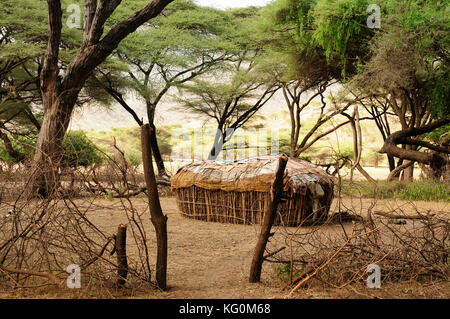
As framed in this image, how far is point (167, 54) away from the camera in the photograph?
653 inches

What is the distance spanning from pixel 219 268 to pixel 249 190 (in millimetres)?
2244

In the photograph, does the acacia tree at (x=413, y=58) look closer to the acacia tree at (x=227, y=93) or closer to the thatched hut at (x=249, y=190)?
the thatched hut at (x=249, y=190)

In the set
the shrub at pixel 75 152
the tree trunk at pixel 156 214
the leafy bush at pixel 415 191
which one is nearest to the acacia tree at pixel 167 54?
the leafy bush at pixel 415 191

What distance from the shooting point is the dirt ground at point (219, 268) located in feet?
10.4

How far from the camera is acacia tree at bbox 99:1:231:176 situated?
643 inches

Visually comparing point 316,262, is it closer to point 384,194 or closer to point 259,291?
point 259,291

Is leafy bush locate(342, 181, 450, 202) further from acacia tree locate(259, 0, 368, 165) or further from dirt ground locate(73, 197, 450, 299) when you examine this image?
dirt ground locate(73, 197, 450, 299)

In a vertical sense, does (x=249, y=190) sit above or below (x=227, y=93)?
below

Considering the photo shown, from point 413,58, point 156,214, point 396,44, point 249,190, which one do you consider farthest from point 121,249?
point 413,58

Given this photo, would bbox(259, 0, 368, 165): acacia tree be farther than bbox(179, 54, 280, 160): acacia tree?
No

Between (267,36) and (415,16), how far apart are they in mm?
5277

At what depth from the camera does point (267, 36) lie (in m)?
14.3

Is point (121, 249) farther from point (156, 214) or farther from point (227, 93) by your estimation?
point (227, 93)

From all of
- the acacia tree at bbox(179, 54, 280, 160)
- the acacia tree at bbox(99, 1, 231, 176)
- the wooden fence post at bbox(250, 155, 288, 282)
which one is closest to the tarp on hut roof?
the wooden fence post at bbox(250, 155, 288, 282)
